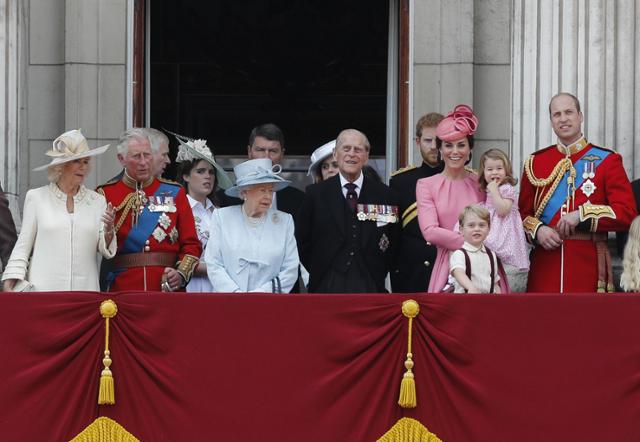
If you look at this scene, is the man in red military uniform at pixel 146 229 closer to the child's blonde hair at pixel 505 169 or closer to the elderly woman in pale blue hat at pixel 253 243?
the elderly woman in pale blue hat at pixel 253 243

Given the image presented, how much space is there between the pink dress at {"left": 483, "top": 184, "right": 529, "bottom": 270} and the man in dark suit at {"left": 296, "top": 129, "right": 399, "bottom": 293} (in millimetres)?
663

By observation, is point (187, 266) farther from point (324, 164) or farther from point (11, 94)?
point (11, 94)

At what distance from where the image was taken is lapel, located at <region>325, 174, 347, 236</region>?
10.6 m

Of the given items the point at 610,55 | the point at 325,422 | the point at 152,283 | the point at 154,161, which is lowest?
the point at 325,422

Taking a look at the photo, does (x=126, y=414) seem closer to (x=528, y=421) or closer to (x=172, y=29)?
(x=528, y=421)

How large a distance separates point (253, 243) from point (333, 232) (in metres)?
0.55

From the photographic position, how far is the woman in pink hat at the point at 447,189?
1032 cm

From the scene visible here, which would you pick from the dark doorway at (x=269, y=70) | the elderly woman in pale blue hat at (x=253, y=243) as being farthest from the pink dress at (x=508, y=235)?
the dark doorway at (x=269, y=70)

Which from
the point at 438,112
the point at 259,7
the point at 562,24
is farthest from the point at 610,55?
the point at 259,7

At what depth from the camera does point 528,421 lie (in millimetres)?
9477

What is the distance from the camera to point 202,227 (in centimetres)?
1136

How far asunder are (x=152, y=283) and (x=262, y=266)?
0.74m

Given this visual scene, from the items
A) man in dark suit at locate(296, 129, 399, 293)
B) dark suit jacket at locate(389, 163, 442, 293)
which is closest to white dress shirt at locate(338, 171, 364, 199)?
man in dark suit at locate(296, 129, 399, 293)

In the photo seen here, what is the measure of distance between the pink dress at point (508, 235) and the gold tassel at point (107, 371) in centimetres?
231
